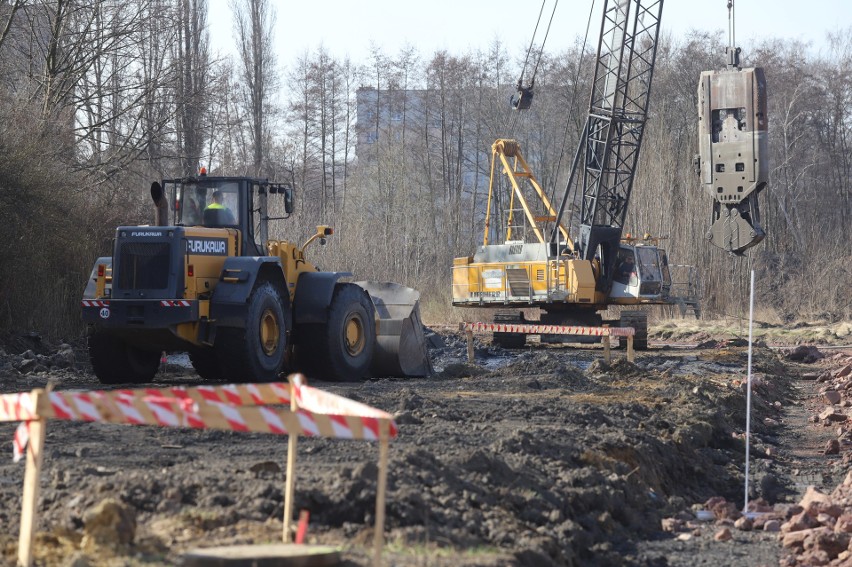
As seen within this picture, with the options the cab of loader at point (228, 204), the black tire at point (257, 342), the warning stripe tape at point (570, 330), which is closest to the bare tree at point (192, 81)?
the warning stripe tape at point (570, 330)

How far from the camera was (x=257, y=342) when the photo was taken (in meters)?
13.3

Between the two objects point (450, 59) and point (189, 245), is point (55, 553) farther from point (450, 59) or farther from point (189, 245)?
point (450, 59)

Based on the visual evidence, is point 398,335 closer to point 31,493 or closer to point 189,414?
point 189,414

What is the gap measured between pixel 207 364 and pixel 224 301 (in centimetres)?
163

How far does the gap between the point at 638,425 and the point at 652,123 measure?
3234 centimetres

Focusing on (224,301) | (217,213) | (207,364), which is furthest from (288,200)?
(207,364)

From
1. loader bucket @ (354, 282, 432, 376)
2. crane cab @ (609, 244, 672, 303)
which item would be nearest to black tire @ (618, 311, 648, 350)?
crane cab @ (609, 244, 672, 303)

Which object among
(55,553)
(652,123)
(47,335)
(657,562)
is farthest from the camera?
(652,123)

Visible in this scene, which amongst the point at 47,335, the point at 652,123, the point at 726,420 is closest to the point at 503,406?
the point at 726,420

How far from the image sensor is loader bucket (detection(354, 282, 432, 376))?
52.7 ft

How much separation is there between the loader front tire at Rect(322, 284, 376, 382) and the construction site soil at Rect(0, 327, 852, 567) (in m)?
0.46

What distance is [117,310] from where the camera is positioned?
13109 millimetres

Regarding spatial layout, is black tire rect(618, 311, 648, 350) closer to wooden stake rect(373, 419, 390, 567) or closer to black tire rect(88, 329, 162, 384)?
black tire rect(88, 329, 162, 384)

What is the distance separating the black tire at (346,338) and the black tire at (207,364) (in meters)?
1.27
